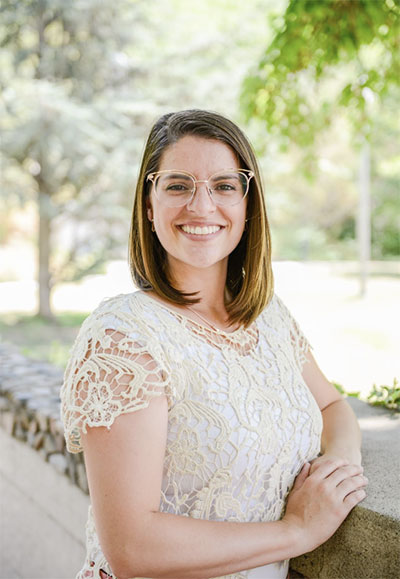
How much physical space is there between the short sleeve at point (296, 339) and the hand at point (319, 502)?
32 cm

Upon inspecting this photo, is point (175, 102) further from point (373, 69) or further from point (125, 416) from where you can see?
point (125, 416)

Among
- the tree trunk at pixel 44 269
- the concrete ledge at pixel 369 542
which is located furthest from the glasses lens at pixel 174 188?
the tree trunk at pixel 44 269

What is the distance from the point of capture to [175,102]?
34.1ft

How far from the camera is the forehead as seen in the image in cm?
133

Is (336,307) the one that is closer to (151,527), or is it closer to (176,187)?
(176,187)

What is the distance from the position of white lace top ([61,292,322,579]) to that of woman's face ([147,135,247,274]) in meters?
0.15

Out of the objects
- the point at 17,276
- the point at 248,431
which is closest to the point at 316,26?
the point at 248,431

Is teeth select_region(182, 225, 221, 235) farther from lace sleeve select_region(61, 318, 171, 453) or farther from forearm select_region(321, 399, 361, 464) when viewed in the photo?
forearm select_region(321, 399, 361, 464)

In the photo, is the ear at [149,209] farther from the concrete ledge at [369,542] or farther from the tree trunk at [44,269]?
the tree trunk at [44,269]

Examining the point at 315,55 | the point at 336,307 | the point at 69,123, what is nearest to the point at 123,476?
the point at 315,55

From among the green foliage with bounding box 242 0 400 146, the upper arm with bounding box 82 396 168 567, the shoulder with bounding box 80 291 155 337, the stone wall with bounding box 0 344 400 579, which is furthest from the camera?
the green foliage with bounding box 242 0 400 146

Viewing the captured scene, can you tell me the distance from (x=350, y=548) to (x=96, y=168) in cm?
947

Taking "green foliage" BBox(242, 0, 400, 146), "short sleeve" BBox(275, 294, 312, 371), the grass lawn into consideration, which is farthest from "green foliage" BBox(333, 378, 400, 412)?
the grass lawn

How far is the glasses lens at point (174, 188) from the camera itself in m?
1.33
